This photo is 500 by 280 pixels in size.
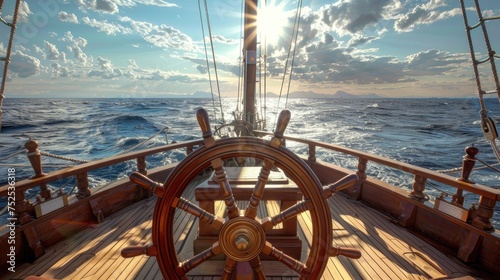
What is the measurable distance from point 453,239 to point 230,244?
2.28 metres

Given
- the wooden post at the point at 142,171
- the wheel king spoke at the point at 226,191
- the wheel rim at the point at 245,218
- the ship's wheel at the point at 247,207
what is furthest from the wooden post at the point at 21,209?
the wheel king spoke at the point at 226,191

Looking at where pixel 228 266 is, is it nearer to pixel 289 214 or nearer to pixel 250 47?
pixel 289 214

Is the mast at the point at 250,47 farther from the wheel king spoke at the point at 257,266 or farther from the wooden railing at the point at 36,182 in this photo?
the wheel king spoke at the point at 257,266

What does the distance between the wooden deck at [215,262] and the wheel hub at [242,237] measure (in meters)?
0.96

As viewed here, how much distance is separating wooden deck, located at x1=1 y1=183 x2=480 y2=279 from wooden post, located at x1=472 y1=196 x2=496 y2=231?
0.37 metres

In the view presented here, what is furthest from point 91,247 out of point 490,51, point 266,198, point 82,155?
point 82,155

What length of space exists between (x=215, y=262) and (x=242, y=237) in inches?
45.1

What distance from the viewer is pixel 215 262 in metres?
1.95

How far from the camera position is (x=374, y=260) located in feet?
6.71

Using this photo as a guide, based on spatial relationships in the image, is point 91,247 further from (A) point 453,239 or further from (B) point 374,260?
(A) point 453,239

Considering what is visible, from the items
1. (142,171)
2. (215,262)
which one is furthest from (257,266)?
(142,171)

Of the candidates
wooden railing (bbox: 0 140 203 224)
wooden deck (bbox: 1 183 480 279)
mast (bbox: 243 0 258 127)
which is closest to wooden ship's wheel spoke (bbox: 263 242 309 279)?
wooden deck (bbox: 1 183 480 279)

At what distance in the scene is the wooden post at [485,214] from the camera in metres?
1.93

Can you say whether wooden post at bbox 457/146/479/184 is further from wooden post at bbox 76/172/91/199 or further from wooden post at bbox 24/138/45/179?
wooden post at bbox 24/138/45/179
